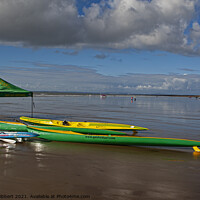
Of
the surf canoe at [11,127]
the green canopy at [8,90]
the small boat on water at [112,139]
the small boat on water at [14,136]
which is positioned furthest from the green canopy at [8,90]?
the small boat on water at [14,136]

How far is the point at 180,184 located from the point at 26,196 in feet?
14.2

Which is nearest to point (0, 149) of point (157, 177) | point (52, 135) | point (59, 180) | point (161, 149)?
point (52, 135)

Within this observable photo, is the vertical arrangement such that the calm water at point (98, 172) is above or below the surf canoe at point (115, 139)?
below

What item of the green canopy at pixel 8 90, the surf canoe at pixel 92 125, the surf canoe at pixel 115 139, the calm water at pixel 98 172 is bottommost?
the calm water at pixel 98 172

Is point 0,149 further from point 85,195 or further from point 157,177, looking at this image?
point 157,177

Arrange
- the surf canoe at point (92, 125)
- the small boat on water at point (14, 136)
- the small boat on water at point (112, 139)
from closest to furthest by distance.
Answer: the small boat on water at point (112, 139), the small boat on water at point (14, 136), the surf canoe at point (92, 125)

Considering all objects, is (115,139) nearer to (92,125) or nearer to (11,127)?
(92,125)

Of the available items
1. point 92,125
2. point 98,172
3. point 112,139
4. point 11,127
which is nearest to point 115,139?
point 112,139

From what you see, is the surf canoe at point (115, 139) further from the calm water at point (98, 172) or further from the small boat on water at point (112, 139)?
the calm water at point (98, 172)

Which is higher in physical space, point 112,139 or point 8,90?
point 8,90

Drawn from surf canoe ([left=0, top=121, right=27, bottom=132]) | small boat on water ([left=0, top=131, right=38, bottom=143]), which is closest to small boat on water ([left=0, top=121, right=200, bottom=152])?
small boat on water ([left=0, top=131, right=38, bottom=143])

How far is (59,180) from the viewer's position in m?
6.30

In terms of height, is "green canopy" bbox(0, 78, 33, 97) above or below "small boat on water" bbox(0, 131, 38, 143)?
above

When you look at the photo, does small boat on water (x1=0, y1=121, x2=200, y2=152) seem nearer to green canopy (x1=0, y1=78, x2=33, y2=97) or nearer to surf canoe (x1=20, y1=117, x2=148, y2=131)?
surf canoe (x1=20, y1=117, x2=148, y2=131)
